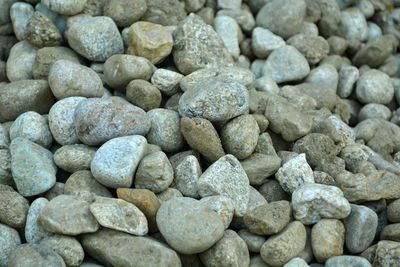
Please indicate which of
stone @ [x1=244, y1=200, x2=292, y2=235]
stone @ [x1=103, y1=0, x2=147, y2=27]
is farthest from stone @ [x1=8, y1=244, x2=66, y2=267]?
stone @ [x1=103, y1=0, x2=147, y2=27]

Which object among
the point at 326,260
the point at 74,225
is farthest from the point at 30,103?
the point at 326,260

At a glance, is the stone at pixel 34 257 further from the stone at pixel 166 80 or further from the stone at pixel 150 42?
the stone at pixel 150 42

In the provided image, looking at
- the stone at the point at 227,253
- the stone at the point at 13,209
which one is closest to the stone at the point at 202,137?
the stone at the point at 227,253

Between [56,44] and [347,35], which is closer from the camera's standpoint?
[56,44]

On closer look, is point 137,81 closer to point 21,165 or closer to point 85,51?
point 85,51

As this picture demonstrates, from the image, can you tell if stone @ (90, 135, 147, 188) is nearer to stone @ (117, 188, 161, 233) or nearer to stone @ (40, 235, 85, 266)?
stone @ (117, 188, 161, 233)

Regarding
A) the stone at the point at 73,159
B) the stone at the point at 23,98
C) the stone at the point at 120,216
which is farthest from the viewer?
the stone at the point at 23,98

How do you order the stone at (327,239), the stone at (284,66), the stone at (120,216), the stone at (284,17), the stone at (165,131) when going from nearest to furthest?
Result: 1. the stone at (120,216)
2. the stone at (327,239)
3. the stone at (165,131)
4. the stone at (284,66)
5. the stone at (284,17)
